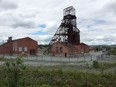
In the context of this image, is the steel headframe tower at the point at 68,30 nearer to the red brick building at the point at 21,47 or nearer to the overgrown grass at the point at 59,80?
the red brick building at the point at 21,47

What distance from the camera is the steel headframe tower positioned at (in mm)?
67812

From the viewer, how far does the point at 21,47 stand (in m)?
64.6

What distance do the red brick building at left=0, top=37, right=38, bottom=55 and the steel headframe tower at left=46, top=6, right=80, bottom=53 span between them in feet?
16.0

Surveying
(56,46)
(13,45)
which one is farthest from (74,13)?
(13,45)

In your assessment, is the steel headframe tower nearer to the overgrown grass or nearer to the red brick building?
the red brick building

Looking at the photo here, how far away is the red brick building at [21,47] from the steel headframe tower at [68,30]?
489 cm

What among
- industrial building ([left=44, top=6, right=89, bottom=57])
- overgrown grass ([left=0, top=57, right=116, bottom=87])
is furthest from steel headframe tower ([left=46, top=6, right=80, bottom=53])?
overgrown grass ([left=0, top=57, right=116, bottom=87])

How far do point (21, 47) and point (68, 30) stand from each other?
14436 millimetres

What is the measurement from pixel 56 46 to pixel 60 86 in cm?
5115

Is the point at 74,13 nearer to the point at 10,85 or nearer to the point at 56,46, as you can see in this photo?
the point at 56,46

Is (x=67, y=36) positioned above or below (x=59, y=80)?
above

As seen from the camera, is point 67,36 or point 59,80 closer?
point 59,80

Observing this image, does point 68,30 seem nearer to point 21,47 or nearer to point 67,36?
point 67,36

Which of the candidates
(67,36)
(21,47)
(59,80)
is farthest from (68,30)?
(59,80)
